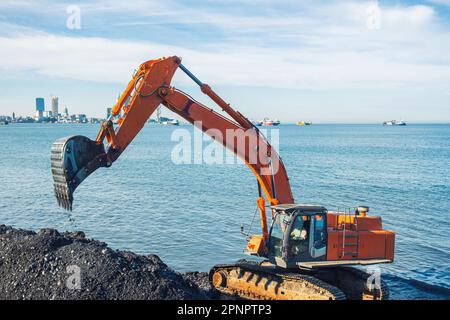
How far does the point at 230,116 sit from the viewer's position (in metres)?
17.4

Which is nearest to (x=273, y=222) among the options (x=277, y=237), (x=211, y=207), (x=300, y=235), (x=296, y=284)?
(x=277, y=237)

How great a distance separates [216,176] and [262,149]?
42.4 metres

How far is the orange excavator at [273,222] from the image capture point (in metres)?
15.2

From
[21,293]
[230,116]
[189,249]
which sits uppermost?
[230,116]

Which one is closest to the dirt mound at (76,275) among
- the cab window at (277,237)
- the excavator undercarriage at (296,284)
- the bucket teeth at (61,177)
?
the excavator undercarriage at (296,284)

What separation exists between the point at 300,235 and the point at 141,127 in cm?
615

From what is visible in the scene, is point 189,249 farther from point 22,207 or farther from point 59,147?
point 22,207

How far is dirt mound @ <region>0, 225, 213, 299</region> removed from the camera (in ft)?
47.1

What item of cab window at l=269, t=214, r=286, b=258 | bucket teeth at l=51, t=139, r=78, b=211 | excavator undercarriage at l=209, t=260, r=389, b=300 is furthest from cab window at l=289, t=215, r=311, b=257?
bucket teeth at l=51, t=139, r=78, b=211

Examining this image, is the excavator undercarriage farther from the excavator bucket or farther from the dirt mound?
the excavator bucket

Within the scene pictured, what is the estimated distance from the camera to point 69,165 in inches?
542

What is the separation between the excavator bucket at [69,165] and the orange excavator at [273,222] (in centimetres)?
5
